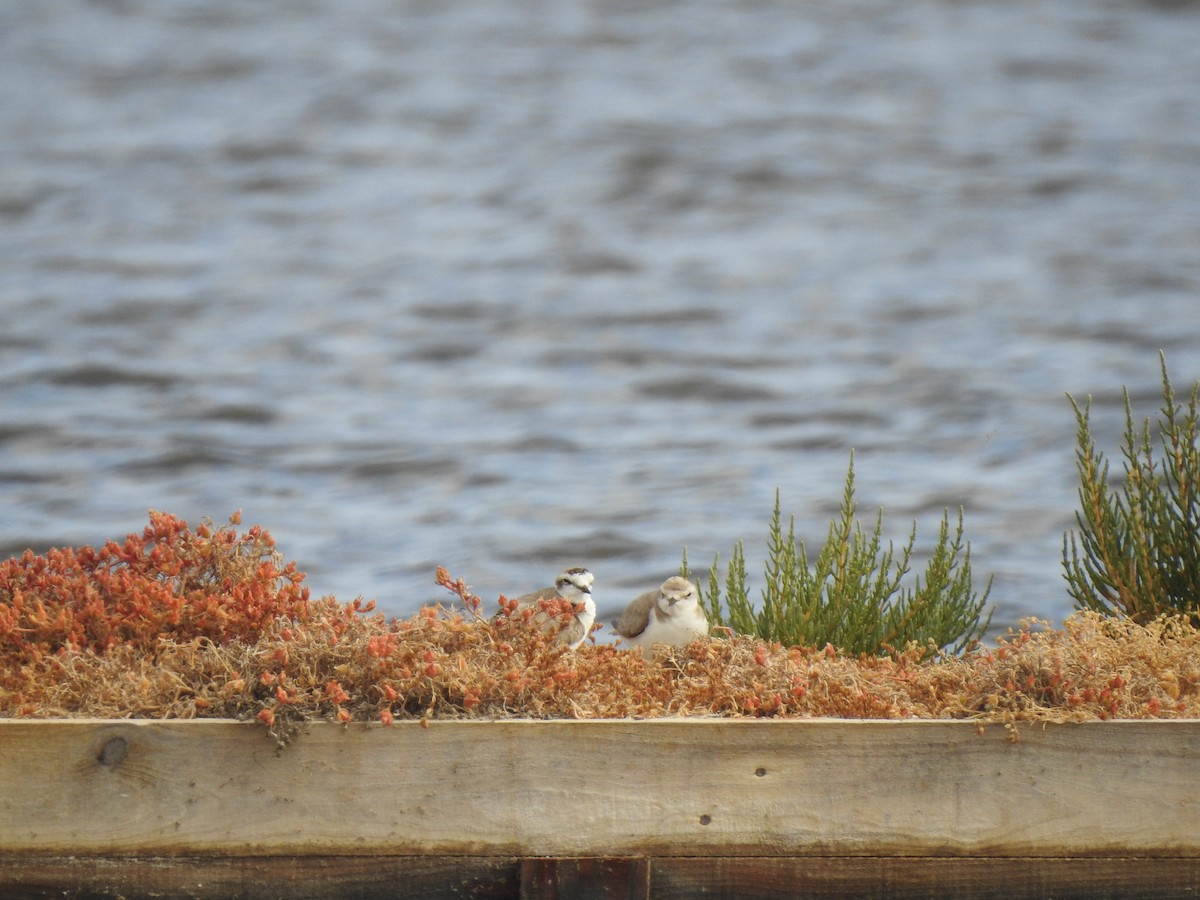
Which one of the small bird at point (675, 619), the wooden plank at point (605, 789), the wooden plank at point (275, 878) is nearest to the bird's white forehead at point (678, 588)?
the small bird at point (675, 619)

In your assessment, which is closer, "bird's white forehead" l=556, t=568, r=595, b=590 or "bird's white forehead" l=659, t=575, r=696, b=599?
"bird's white forehead" l=556, t=568, r=595, b=590

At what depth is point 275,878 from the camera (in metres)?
3.24

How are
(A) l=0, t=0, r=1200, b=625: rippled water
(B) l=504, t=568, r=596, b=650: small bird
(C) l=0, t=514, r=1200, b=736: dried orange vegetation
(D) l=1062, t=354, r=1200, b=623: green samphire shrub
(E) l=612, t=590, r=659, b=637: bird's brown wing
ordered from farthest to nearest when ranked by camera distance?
(A) l=0, t=0, r=1200, b=625: rippled water
(D) l=1062, t=354, r=1200, b=623: green samphire shrub
(E) l=612, t=590, r=659, b=637: bird's brown wing
(B) l=504, t=568, r=596, b=650: small bird
(C) l=0, t=514, r=1200, b=736: dried orange vegetation

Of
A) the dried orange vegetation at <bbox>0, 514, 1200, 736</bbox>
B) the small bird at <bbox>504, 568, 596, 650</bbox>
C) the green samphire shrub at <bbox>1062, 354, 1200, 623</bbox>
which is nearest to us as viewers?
the dried orange vegetation at <bbox>0, 514, 1200, 736</bbox>

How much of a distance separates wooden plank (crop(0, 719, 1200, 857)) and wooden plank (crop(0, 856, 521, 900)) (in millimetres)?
33

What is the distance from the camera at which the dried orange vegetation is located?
330 centimetres

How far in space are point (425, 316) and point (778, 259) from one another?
8.86 ft

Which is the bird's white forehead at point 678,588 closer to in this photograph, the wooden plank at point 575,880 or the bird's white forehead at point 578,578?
the bird's white forehead at point 578,578

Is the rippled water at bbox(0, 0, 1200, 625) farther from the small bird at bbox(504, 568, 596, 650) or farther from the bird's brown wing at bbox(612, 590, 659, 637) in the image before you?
the small bird at bbox(504, 568, 596, 650)

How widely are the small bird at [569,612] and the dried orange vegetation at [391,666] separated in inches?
2.0

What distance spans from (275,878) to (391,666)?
533 mm

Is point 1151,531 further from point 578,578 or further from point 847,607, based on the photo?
point 578,578

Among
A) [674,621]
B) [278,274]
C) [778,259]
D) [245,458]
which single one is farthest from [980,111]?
[674,621]

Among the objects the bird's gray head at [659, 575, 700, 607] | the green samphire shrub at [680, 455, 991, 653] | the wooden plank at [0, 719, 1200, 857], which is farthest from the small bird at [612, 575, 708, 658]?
the wooden plank at [0, 719, 1200, 857]
